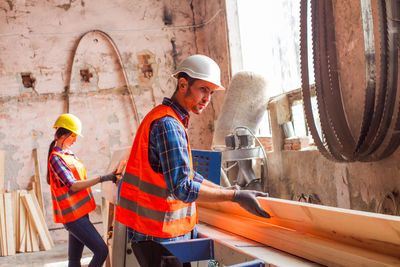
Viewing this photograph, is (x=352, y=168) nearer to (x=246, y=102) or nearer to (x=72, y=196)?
(x=246, y=102)

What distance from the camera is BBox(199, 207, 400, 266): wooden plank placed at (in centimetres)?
158

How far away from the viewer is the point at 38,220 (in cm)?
623

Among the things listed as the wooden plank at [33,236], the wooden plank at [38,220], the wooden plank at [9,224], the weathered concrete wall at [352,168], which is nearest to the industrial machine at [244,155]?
the weathered concrete wall at [352,168]

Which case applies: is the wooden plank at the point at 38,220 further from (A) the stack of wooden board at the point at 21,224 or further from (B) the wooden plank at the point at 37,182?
(B) the wooden plank at the point at 37,182

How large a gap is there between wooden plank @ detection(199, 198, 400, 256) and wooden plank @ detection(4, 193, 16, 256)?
492cm

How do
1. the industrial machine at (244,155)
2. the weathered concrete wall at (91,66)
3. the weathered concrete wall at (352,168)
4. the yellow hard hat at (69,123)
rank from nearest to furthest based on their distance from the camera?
the weathered concrete wall at (352,168)
the yellow hard hat at (69,123)
the industrial machine at (244,155)
the weathered concrete wall at (91,66)

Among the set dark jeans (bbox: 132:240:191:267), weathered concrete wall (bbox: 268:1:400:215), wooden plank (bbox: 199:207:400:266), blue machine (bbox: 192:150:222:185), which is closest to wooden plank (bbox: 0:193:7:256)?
weathered concrete wall (bbox: 268:1:400:215)

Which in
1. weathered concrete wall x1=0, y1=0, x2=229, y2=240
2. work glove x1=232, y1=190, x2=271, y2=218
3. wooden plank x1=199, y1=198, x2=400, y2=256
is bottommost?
wooden plank x1=199, y1=198, x2=400, y2=256

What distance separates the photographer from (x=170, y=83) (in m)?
7.25

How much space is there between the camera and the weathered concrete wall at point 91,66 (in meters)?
6.66

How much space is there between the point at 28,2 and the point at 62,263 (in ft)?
13.7

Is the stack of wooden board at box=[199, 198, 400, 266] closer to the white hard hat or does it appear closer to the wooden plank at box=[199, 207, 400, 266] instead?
the wooden plank at box=[199, 207, 400, 266]

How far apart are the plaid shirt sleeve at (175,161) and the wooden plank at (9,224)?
5.06 meters

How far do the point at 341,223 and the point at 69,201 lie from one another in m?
2.37
